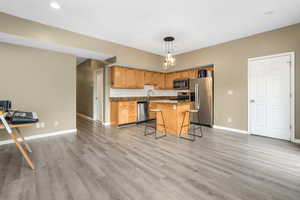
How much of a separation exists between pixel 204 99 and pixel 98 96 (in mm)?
4362

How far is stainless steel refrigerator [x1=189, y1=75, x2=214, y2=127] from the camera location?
4.82m

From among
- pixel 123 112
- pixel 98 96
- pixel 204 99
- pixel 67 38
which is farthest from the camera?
pixel 98 96

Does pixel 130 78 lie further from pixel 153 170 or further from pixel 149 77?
pixel 153 170

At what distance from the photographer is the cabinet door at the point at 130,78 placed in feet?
18.0

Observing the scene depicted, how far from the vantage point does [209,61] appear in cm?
485

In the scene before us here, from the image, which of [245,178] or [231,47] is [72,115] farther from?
[231,47]

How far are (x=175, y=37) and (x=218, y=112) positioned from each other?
287 cm

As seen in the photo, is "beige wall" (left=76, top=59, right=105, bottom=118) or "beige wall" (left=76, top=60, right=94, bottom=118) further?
"beige wall" (left=76, top=60, right=94, bottom=118)

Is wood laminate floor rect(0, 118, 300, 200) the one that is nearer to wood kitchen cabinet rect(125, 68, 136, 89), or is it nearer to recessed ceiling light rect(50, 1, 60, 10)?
wood kitchen cabinet rect(125, 68, 136, 89)

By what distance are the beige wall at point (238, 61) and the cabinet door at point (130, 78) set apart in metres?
2.50

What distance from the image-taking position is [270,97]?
370cm

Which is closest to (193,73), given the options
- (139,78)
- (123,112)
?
(139,78)

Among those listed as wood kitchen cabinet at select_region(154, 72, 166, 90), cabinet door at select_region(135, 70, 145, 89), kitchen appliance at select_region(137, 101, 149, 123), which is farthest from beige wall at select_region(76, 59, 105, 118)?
wood kitchen cabinet at select_region(154, 72, 166, 90)

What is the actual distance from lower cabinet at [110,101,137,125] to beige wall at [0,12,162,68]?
4.99 feet
